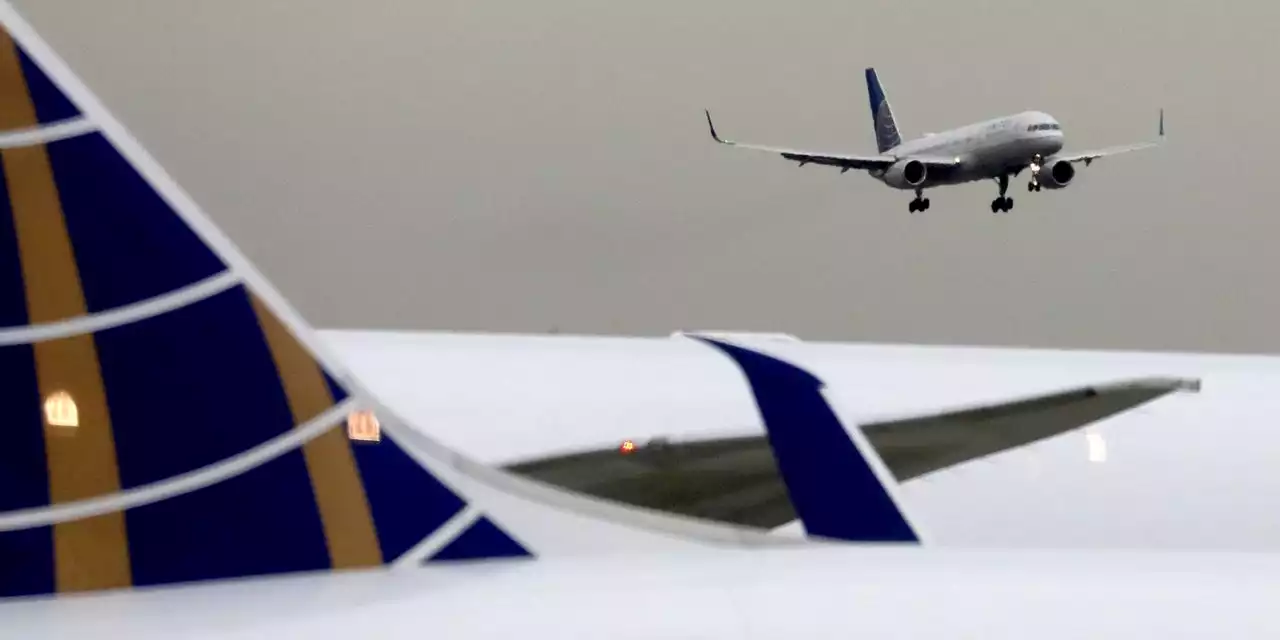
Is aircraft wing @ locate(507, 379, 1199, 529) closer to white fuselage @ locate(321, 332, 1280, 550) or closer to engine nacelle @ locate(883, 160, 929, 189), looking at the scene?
white fuselage @ locate(321, 332, 1280, 550)

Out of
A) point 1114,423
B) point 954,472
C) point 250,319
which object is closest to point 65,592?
point 250,319

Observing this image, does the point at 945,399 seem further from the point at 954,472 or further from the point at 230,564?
the point at 230,564

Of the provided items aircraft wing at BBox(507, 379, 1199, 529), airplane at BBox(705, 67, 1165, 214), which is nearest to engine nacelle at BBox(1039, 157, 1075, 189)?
airplane at BBox(705, 67, 1165, 214)

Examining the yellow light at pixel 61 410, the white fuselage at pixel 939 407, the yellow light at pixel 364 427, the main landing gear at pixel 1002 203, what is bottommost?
the white fuselage at pixel 939 407

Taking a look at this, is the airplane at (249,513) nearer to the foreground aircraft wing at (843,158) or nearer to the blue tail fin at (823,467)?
the blue tail fin at (823,467)

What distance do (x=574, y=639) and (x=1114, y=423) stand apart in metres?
2.28

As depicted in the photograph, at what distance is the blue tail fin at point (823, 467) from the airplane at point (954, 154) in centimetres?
250

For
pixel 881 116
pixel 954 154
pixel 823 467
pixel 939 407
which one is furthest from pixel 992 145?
pixel 823 467

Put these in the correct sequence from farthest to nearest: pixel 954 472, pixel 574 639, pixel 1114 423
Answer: pixel 1114 423 < pixel 954 472 < pixel 574 639

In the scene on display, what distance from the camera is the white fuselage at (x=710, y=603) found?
744 millimetres

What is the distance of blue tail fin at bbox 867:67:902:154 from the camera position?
373 centimetres

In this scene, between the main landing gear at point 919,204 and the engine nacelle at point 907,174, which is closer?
the engine nacelle at point 907,174

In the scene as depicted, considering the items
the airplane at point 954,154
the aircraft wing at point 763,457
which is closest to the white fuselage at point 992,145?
the airplane at point 954,154

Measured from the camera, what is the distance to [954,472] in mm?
2471
